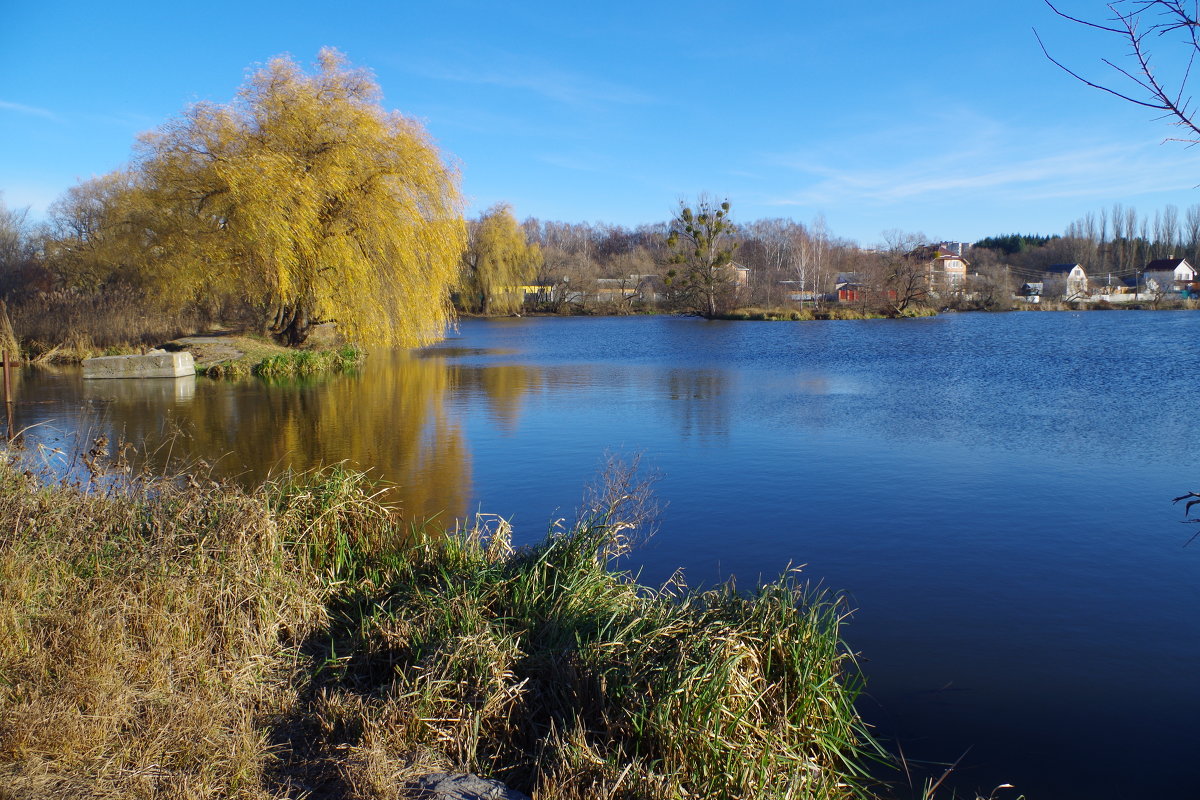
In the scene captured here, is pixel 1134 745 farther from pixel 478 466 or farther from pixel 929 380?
pixel 929 380

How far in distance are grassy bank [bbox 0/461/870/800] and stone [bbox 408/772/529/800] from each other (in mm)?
87

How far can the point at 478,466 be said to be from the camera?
10750 millimetres

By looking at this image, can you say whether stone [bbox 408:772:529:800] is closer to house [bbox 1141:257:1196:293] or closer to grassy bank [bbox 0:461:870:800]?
grassy bank [bbox 0:461:870:800]

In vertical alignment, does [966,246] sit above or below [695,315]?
above

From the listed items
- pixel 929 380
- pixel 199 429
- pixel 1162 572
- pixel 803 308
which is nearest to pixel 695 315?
pixel 803 308

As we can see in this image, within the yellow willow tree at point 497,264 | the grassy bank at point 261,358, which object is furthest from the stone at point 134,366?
the yellow willow tree at point 497,264

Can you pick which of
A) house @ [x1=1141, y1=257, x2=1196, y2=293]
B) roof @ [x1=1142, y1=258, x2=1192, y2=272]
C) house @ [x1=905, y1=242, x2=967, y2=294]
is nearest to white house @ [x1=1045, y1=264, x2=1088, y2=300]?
house @ [x1=1141, y1=257, x2=1196, y2=293]

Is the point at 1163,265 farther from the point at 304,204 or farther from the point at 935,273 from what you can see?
the point at 304,204

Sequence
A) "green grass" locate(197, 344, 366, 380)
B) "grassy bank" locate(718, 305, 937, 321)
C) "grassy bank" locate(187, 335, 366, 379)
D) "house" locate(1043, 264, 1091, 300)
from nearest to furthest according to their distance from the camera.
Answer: "green grass" locate(197, 344, 366, 380), "grassy bank" locate(187, 335, 366, 379), "grassy bank" locate(718, 305, 937, 321), "house" locate(1043, 264, 1091, 300)

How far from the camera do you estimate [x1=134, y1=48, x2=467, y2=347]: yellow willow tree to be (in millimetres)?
20875

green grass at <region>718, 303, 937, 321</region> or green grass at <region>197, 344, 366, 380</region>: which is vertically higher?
green grass at <region>718, 303, 937, 321</region>

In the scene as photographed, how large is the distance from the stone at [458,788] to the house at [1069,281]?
242 ft

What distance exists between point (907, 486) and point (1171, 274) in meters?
90.8

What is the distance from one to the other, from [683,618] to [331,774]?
2054mm
